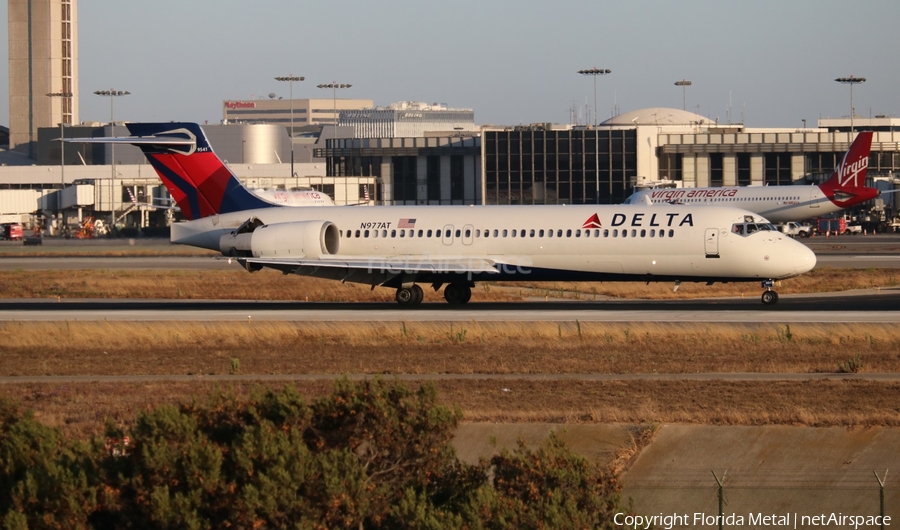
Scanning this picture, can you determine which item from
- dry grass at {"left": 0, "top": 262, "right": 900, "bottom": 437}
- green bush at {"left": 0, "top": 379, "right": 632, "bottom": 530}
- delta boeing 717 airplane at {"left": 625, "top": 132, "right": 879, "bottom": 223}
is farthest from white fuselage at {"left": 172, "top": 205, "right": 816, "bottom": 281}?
delta boeing 717 airplane at {"left": 625, "top": 132, "right": 879, "bottom": 223}

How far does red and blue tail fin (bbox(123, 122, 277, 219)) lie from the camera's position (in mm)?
38125

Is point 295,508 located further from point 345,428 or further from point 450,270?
point 450,270

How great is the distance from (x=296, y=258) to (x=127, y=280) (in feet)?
47.9

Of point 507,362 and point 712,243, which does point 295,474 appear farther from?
point 712,243

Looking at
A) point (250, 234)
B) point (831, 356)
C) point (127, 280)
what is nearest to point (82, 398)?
point (831, 356)

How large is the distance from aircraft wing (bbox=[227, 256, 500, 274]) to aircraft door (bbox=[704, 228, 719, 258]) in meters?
6.54

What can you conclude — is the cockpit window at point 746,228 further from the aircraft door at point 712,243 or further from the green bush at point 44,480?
the green bush at point 44,480

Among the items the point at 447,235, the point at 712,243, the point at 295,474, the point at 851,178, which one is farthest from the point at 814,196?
the point at 295,474

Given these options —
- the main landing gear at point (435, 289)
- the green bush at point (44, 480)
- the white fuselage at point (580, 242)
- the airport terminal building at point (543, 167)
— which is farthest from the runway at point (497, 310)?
the airport terminal building at point (543, 167)

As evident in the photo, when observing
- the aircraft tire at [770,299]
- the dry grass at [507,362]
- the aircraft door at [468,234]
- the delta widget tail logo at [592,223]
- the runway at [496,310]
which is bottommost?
the dry grass at [507,362]

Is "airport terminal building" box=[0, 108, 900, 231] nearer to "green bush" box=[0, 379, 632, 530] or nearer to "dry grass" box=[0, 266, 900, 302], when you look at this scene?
"dry grass" box=[0, 266, 900, 302]

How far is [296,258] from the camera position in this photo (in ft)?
118

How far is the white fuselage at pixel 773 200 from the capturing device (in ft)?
253

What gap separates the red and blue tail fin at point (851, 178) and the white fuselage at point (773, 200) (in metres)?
0.60
